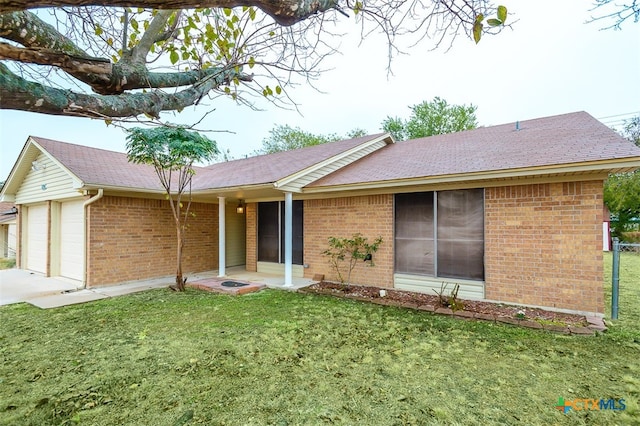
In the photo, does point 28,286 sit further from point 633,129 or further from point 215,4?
point 633,129

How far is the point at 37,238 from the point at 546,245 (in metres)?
14.4

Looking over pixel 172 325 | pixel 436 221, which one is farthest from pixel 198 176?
pixel 436 221

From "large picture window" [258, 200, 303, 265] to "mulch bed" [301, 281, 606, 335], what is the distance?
1.85 metres

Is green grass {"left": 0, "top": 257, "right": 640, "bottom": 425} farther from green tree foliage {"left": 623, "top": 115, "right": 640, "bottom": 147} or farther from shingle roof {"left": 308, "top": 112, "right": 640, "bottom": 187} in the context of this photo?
green tree foliage {"left": 623, "top": 115, "right": 640, "bottom": 147}

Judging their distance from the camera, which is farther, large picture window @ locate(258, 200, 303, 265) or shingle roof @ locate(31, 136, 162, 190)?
large picture window @ locate(258, 200, 303, 265)

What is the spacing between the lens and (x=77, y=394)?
120 inches

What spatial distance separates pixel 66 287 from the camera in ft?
26.0

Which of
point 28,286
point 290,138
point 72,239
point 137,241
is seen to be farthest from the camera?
point 290,138

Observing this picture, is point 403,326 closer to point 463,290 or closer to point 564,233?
point 463,290

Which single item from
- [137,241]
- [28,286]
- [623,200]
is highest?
[623,200]

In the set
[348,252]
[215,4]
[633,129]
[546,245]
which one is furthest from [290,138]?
[215,4]

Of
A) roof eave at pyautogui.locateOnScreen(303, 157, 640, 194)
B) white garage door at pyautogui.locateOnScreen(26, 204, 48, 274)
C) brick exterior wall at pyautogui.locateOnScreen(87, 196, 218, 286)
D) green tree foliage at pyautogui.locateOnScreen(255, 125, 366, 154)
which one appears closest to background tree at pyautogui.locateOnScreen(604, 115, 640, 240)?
roof eave at pyautogui.locateOnScreen(303, 157, 640, 194)

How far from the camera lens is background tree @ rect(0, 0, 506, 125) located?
1.84 metres

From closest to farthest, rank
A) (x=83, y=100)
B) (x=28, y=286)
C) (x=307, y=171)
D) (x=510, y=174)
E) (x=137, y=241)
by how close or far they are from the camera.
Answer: (x=83, y=100) → (x=510, y=174) → (x=307, y=171) → (x=28, y=286) → (x=137, y=241)
